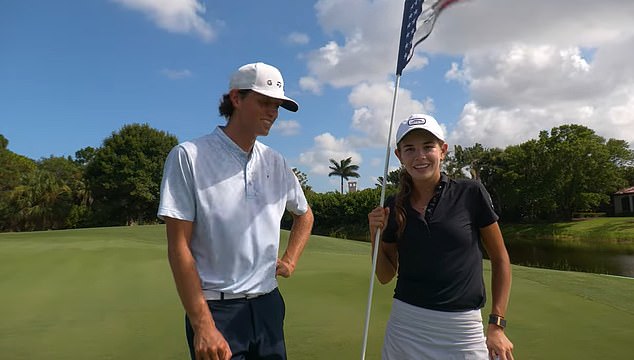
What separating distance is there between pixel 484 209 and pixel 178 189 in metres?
1.50

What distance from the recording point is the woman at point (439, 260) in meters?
2.32

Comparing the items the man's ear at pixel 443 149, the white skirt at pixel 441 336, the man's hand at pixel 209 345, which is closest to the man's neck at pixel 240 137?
the man's hand at pixel 209 345

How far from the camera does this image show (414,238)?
241 centimetres

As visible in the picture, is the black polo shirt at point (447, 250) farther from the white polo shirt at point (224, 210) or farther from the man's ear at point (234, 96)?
the man's ear at point (234, 96)

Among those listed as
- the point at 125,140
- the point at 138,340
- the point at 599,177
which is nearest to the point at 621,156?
the point at 599,177

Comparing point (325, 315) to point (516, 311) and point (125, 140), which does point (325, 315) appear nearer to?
point (516, 311)

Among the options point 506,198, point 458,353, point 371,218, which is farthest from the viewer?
point 506,198

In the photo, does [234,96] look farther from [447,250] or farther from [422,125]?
[447,250]

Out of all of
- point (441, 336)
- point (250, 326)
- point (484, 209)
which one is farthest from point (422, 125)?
point (250, 326)

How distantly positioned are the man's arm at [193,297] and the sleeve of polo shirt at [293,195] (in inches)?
29.1

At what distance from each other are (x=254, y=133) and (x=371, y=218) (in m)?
0.79

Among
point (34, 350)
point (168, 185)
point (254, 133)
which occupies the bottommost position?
point (34, 350)

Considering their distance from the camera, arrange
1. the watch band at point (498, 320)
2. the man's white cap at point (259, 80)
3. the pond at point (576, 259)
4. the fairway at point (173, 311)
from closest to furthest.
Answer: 1. the man's white cap at point (259, 80)
2. the watch band at point (498, 320)
3. the fairway at point (173, 311)
4. the pond at point (576, 259)

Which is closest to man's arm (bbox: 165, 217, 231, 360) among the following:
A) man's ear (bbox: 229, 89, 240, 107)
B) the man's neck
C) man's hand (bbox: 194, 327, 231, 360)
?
man's hand (bbox: 194, 327, 231, 360)
